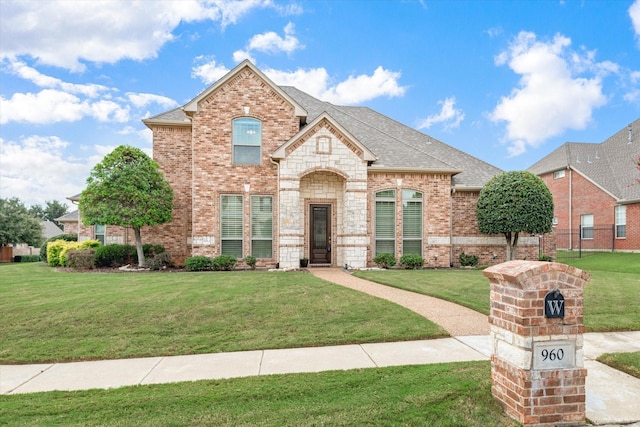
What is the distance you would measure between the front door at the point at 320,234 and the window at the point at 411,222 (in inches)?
128

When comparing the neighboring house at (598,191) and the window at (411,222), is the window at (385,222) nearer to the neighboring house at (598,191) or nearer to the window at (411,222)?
the window at (411,222)

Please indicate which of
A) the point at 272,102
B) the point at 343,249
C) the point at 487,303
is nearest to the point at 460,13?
the point at 272,102

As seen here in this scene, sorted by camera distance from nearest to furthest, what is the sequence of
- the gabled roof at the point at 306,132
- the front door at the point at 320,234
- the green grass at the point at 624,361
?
the green grass at the point at 624,361 → the gabled roof at the point at 306,132 → the front door at the point at 320,234

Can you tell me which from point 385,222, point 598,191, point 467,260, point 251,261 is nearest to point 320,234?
point 385,222

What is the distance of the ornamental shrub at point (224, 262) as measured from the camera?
14.1 m

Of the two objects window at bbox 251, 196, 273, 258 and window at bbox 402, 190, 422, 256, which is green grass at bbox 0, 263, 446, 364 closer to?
window at bbox 251, 196, 273, 258

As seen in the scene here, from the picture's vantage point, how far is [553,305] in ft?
10.3

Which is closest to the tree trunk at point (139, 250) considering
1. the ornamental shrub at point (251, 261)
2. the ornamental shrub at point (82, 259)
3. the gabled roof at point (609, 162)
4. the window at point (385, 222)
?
the ornamental shrub at point (82, 259)

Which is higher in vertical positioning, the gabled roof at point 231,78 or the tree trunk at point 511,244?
→ the gabled roof at point 231,78

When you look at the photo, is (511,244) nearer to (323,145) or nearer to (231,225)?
(323,145)

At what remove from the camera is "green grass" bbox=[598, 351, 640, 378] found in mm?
4391

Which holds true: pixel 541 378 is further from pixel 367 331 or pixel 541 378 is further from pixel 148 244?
pixel 148 244

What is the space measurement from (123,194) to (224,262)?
460cm

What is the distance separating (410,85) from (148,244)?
15066mm
